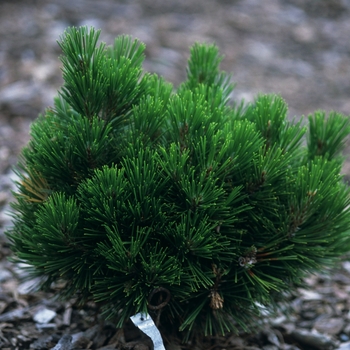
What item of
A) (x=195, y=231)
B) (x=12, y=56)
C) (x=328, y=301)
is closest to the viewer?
(x=195, y=231)

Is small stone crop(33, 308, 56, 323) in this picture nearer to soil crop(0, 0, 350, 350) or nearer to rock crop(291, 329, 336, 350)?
soil crop(0, 0, 350, 350)

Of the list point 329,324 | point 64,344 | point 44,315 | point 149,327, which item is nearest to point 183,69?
point 329,324

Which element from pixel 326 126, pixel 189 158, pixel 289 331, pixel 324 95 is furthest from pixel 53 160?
pixel 324 95

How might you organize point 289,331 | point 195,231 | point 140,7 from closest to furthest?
point 195,231 < point 289,331 < point 140,7

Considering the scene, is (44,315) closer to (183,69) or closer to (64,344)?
(64,344)

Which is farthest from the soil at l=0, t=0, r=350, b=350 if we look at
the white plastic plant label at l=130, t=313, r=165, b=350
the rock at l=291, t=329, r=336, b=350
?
the white plastic plant label at l=130, t=313, r=165, b=350

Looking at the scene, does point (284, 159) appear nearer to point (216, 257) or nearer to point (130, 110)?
point (216, 257)

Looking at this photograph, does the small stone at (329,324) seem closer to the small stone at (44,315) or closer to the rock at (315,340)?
the rock at (315,340)
